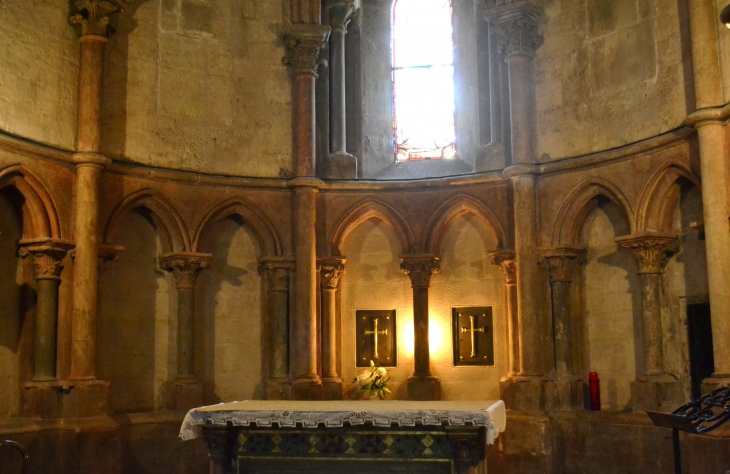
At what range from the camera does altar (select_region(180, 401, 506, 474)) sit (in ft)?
26.3

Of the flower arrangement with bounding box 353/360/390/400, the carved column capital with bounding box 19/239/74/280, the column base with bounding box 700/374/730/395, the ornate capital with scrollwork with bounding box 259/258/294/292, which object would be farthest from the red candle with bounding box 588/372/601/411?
the carved column capital with bounding box 19/239/74/280

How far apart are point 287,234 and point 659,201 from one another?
207 inches

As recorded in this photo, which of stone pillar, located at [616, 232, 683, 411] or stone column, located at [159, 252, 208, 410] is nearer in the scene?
stone pillar, located at [616, 232, 683, 411]

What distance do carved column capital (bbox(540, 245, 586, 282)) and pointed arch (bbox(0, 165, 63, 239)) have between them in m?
6.44

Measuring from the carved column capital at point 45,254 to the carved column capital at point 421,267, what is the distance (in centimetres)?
492

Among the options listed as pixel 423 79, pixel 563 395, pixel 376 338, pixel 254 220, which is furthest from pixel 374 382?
pixel 423 79

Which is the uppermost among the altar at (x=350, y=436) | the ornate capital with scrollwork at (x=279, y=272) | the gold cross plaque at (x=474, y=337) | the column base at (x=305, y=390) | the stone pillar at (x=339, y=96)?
the stone pillar at (x=339, y=96)

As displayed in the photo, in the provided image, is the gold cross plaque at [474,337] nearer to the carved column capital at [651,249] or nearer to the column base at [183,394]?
the carved column capital at [651,249]

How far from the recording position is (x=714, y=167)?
10.0 metres

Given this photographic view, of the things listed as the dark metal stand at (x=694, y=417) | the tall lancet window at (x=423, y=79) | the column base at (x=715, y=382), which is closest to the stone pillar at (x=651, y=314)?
the column base at (x=715, y=382)

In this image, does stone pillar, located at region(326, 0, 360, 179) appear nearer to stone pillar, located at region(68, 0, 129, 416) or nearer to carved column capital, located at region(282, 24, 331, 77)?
carved column capital, located at region(282, 24, 331, 77)

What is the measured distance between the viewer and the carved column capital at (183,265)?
12.5 meters

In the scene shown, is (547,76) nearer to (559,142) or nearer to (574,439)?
(559,142)

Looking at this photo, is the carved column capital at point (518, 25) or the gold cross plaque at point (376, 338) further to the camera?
the gold cross plaque at point (376, 338)
